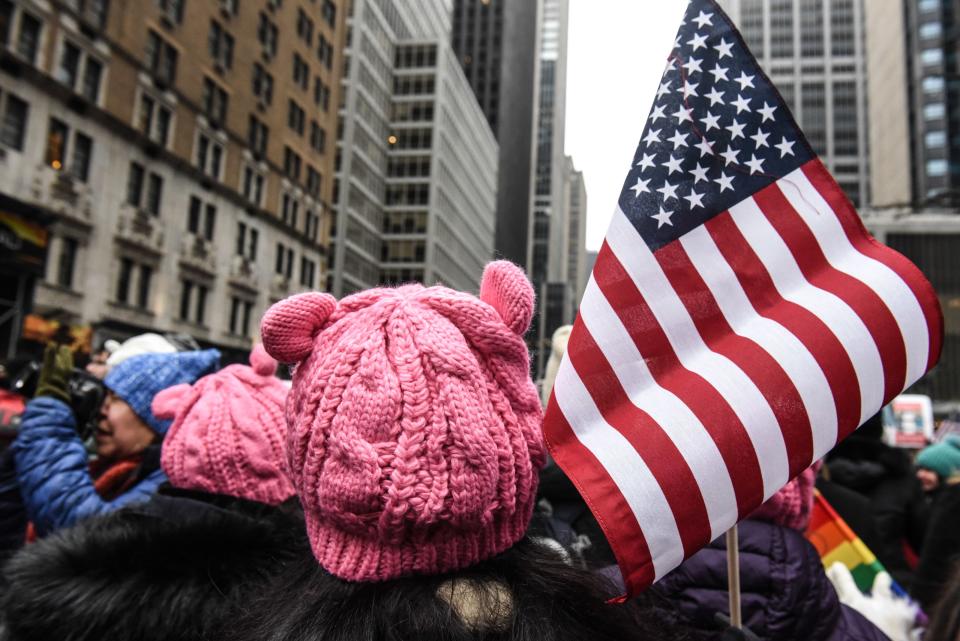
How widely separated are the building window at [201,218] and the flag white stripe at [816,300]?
106ft

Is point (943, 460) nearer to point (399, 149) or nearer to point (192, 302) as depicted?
point (192, 302)

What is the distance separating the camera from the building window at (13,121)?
21.6 meters

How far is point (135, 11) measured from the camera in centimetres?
2734

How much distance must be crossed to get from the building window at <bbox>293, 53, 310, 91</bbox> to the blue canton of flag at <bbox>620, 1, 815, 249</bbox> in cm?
4080

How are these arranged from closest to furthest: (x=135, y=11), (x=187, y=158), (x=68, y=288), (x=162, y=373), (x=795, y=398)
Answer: (x=795, y=398), (x=162, y=373), (x=68, y=288), (x=135, y=11), (x=187, y=158)

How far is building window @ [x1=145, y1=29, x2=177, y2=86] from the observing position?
28719mm

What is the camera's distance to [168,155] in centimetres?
2967

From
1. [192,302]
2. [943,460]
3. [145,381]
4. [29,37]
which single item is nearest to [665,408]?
[145,381]

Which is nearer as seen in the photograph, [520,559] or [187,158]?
[520,559]

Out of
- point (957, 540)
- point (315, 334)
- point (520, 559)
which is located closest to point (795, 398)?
point (520, 559)

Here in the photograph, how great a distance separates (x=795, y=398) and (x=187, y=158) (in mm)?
32844

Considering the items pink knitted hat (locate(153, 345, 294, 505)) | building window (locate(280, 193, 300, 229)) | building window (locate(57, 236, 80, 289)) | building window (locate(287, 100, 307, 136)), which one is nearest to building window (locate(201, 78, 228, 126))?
building window (locate(287, 100, 307, 136))

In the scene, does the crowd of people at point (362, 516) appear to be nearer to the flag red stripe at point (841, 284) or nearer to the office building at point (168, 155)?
the flag red stripe at point (841, 284)

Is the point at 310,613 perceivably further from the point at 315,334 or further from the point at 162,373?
the point at 162,373
